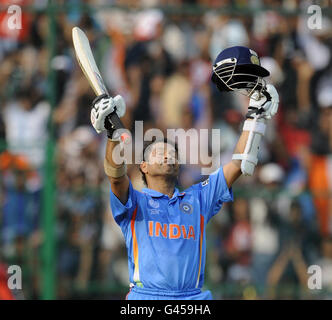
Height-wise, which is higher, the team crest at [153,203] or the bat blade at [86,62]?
the bat blade at [86,62]

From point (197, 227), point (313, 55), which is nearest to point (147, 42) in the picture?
point (313, 55)

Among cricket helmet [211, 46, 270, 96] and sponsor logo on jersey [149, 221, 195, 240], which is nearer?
sponsor logo on jersey [149, 221, 195, 240]

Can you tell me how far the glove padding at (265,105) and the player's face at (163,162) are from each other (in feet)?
2.19

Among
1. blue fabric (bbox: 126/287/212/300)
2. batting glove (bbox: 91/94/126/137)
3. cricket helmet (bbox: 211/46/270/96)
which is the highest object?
cricket helmet (bbox: 211/46/270/96)

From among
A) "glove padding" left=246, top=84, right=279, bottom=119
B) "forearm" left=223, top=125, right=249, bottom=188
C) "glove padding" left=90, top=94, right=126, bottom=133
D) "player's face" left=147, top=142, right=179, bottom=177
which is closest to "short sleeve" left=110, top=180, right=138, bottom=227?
"player's face" left=147, top=142, right=179, bottom=177

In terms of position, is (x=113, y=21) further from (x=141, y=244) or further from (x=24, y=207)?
(x=141, y=244)

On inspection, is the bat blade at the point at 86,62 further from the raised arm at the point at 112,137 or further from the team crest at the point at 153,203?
the team crest at the point at 153,203

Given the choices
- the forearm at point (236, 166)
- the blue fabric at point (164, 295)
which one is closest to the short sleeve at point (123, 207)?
the blue fabric at point (164, 295)

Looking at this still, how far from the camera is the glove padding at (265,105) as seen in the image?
6273 millimetres

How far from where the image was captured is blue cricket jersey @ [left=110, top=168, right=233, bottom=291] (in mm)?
6012

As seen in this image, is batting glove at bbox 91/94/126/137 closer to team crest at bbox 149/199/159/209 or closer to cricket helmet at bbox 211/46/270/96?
team crest at bbox 149/199/159/209

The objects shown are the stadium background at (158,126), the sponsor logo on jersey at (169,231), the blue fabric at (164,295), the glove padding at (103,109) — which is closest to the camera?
the glove padding at (103,109)

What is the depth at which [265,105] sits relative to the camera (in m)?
6.27
